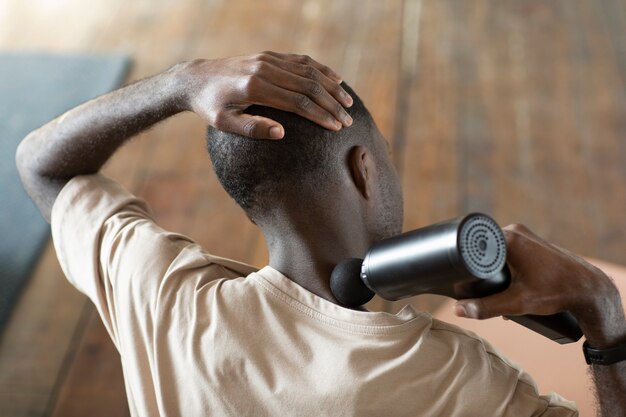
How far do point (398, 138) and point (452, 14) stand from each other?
0.88 m

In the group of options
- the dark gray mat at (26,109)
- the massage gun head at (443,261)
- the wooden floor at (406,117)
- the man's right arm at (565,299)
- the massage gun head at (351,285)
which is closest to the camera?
the massage gun head at (443,261)

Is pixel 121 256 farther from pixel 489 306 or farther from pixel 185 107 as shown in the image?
pixel 489 306

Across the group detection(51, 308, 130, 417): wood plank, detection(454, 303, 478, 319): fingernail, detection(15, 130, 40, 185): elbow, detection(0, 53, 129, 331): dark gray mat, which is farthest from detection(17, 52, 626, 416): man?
detection(0, 53, 129, 331): dark gray mat

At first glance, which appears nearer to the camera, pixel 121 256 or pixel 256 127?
pixel 256 127

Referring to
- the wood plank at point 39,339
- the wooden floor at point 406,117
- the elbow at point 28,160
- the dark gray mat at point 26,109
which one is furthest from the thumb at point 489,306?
the dark gray mat at point 26,109

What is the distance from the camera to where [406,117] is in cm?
286

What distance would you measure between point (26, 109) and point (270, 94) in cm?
199

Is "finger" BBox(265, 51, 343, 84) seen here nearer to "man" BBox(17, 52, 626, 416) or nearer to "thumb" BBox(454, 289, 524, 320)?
"man" BBox(17, 52, 626, 416)

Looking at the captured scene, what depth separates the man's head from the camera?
3.69ft

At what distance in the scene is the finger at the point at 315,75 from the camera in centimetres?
115

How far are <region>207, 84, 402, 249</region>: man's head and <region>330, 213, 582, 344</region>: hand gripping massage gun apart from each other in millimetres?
97

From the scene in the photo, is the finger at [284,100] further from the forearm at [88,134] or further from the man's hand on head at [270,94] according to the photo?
the forearm at [88,134]

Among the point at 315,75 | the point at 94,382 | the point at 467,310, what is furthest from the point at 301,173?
the point at 94,382

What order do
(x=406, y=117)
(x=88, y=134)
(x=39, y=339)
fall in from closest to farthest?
(x=88, y=134), (x=39, y=339), (x=406, y=117)
